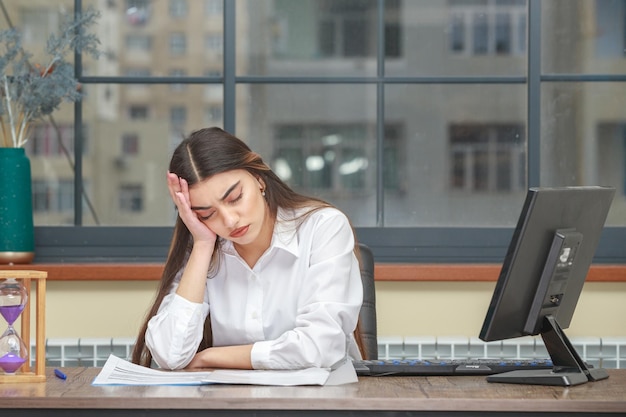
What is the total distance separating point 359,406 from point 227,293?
28.2 inches

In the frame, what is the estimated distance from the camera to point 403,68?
73.9 ft

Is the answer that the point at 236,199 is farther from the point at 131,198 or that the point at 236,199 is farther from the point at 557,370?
the point at 131,198

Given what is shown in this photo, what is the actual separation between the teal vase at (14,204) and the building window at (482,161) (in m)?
15.4

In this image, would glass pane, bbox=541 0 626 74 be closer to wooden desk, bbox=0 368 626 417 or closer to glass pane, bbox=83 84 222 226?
glass pane, bbox=83 84 222 226

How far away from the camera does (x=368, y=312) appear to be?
268 cm

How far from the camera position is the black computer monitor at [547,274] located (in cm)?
200

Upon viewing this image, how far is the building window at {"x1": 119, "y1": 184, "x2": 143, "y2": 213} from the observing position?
5.44m

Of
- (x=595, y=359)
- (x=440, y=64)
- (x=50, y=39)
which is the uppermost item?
(x=440, y=64)

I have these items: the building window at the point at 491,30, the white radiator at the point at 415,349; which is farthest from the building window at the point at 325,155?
the white radiator at the point at 415,349

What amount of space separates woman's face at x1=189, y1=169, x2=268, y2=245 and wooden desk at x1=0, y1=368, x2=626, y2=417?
0.43 m

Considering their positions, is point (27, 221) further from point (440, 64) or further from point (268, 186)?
point (440, 64)

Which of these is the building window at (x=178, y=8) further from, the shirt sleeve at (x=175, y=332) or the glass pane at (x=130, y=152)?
the shirt sleeve at (x=175, y=332)

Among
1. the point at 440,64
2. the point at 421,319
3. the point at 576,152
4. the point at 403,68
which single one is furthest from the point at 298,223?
the point at 403,68

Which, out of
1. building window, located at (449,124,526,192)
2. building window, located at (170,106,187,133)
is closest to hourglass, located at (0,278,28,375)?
building window, located at (170,106,187,133)
